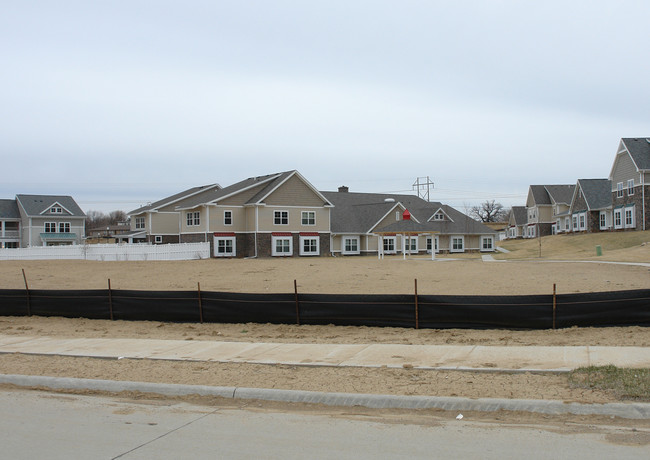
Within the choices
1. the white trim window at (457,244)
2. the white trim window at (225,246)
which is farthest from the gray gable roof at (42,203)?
the white trim window at (457,244)

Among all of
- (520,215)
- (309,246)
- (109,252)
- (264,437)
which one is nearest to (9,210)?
(109,252)

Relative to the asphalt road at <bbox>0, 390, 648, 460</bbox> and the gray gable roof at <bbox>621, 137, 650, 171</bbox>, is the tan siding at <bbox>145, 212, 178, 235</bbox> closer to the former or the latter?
the gray gable roof at <bbox>621, 137, 650, 171</bbox>

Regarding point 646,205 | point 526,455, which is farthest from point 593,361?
point 646,205

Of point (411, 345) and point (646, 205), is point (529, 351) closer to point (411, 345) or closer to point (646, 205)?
point (411, 345)

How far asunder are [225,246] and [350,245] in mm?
13276

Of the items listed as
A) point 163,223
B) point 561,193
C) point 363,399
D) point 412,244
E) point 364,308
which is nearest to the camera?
point 363,399

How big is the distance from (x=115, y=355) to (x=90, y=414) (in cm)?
430

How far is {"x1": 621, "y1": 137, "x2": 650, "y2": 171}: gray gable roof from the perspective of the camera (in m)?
52.8

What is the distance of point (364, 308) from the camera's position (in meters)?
15.2

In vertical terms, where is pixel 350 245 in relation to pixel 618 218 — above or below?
below

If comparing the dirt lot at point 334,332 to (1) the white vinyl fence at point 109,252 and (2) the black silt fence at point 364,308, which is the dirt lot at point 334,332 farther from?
(1) the white vinyl fence at point 109,252

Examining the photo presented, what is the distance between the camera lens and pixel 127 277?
30391 millimetres

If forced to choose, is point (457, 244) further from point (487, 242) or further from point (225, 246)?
point (225, 246)

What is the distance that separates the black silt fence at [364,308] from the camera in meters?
13.8
